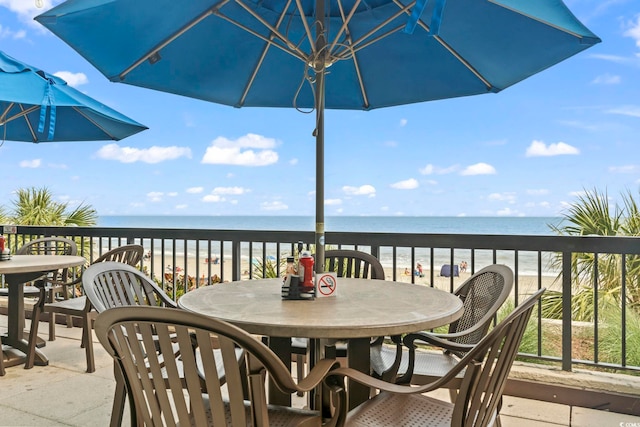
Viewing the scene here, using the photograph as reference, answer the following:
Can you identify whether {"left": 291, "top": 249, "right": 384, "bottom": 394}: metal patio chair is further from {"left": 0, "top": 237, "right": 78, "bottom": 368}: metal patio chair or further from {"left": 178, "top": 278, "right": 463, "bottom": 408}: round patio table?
{"left": 0, "top": 237, "right": 78, "bottom": 368}: metal patio chair

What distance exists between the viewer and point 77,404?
2877 millimetres

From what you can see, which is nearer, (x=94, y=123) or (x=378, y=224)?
(x=94, y=123)

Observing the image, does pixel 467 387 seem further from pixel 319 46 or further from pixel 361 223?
pixel 361 223

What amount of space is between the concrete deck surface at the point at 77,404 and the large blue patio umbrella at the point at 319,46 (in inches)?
65.3

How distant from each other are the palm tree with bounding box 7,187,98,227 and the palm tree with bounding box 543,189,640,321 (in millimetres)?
7503

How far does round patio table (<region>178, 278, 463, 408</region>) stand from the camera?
1.55m

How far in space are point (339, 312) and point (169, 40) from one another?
186cm

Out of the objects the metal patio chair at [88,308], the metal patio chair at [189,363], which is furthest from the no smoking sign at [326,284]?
the metal patio chair at [88,308]

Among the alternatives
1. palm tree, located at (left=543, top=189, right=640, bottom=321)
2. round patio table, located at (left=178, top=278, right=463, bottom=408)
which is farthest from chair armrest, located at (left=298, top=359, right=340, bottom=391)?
palm tree, located at (left=543, top=189, right=640, bottom=321)

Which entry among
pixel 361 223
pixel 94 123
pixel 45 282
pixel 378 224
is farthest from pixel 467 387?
pixel 361 223

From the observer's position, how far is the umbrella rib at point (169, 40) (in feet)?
8.18

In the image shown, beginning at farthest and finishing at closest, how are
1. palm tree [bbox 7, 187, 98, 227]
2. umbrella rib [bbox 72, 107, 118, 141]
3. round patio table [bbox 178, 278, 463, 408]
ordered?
palm tree [bbox 7, 187, 98, 227] < umbrella rib [bbox 72, 107, 118, 141] < round patio table [bbox 178, 278, 463, 408]

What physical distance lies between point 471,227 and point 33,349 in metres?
35.1

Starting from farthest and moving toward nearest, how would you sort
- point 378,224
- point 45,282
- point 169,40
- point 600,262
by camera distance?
point 378,224
point 600,262
point 45,282
point 169,40
